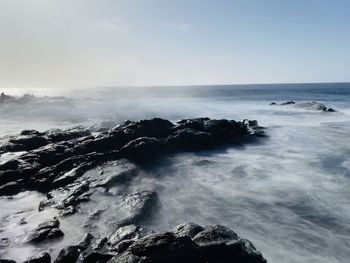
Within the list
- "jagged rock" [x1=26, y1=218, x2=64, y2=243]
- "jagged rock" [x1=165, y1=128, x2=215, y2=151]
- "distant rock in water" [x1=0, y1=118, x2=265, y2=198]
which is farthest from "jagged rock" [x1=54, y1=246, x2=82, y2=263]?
"jagged rock" [x1=165, y1=128, x2=215, y2=151]

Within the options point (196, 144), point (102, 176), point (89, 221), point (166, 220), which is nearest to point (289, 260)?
point (166, 220)

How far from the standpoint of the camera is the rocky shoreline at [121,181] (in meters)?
8.21

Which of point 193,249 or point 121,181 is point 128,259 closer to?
point 193,249

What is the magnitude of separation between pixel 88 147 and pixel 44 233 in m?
10.7

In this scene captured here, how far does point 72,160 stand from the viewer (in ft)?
64.5

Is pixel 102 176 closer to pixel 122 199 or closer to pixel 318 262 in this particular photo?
pixel 122 199

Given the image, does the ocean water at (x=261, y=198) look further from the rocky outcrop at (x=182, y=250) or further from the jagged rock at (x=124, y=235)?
the rocky outcrop at (x=182, y=250)

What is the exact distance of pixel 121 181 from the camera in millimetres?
16781

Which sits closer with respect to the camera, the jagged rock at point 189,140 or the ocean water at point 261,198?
the ocean water at point 261,198

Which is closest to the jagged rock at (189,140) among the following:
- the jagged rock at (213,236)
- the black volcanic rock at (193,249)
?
the jagged rock at (213,236)

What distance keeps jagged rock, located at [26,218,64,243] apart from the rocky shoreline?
3 cm

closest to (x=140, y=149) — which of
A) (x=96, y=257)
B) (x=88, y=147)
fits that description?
(x=88, y=147)

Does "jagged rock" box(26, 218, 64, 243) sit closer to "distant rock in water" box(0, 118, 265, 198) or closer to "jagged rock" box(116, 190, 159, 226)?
"jagged rock" box(116, 190, 159, 226)

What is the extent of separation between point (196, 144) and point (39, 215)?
13.1 meters
